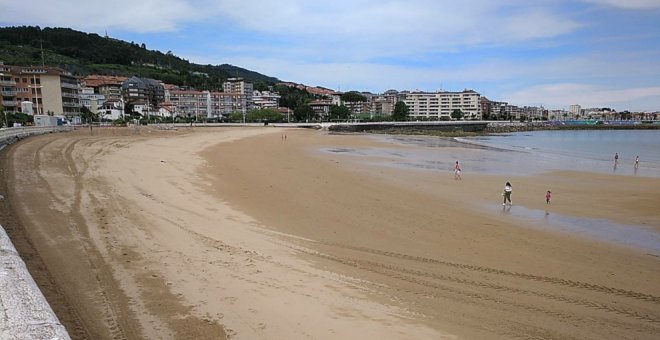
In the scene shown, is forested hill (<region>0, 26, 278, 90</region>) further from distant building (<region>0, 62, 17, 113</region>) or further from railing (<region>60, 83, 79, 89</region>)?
distant building (<region>0, 62, 17, 113</region>)

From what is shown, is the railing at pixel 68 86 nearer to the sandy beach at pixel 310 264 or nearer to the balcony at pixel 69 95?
the balcony at pixel 69 95

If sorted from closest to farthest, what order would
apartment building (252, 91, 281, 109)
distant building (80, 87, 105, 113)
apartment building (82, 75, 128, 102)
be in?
distant building (80, 87, 105, 113) → apartment building (82, 75, 128, 102) → apartment building (252, 91, 281, 109)

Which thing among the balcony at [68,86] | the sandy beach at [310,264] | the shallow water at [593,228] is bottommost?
the shallow water at [593,228]

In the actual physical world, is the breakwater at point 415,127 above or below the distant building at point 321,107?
below

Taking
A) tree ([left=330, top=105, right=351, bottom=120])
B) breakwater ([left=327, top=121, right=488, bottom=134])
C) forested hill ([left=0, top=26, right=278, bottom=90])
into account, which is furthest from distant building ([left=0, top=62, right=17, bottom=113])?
tree ([left=330, top=105, right=351, bottom=120])

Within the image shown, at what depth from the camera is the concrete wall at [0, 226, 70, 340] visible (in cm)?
268

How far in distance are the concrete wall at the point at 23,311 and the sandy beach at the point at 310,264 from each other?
3.03 feet

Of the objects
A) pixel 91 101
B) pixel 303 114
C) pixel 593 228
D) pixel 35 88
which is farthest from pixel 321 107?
pixel 593 228

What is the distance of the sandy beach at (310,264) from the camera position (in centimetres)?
506

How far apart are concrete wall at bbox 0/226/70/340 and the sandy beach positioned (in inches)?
36.4

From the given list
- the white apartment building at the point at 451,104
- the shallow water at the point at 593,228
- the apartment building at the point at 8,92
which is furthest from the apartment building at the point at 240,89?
the shallow water at the point at 593,228

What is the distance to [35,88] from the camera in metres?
71.6

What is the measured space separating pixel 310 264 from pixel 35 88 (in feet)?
272

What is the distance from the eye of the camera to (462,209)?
13547 mm
